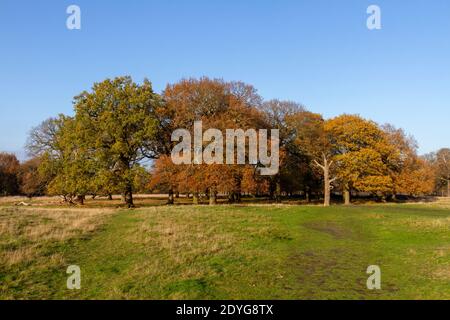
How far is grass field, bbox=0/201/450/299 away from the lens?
434 inches

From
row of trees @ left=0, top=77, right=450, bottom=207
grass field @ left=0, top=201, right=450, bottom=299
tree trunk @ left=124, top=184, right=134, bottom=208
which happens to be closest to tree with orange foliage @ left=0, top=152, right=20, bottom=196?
row of trees @ left=0, top=77, right=450, bottom=207

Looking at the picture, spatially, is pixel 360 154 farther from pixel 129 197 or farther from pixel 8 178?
pixel 8 178

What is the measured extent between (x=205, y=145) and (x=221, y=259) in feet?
100

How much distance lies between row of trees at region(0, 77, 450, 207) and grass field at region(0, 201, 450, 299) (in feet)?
66.4

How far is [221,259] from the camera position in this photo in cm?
1495

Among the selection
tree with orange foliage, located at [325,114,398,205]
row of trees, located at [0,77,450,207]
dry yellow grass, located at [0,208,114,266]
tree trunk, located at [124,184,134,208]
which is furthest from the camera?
tree with orange foliage, located at [325,114,398,205]

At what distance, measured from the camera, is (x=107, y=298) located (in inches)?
403

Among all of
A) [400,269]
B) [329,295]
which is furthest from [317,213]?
[329,295]

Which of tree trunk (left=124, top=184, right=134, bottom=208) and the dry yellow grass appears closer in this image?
the dry yellow grass

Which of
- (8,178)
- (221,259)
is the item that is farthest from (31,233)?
(8,178)

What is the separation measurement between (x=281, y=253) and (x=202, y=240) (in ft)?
13.4

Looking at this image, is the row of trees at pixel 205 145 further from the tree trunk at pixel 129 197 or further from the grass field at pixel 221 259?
the grass field at pixel 221 259

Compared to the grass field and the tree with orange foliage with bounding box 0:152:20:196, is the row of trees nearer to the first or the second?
the grass field
